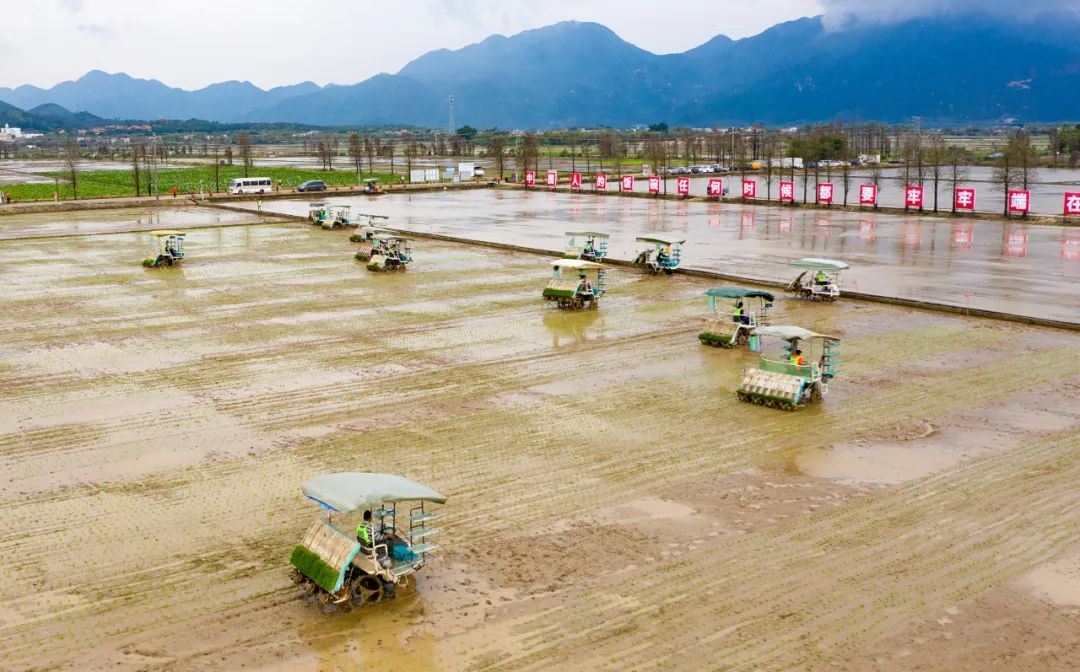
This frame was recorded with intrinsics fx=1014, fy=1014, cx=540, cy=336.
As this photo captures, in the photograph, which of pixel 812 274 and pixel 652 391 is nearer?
pixel 652 391

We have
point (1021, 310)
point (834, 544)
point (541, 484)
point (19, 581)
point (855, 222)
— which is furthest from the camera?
point (855, 222)

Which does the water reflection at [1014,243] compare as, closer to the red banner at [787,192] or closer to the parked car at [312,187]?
the red banner at [787,192]

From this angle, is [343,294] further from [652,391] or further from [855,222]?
[855,222]

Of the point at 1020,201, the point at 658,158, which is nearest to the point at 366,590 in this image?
the point at 1020,201

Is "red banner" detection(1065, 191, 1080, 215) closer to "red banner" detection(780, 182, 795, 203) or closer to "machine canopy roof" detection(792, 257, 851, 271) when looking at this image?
"red banner" detection(780, 182, 795, 203)

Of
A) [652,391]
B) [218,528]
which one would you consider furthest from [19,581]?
[652,391]

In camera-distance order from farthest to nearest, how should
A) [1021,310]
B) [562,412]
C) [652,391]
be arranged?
1. [1021,310]
2. [652,391]
3. [562,412]
